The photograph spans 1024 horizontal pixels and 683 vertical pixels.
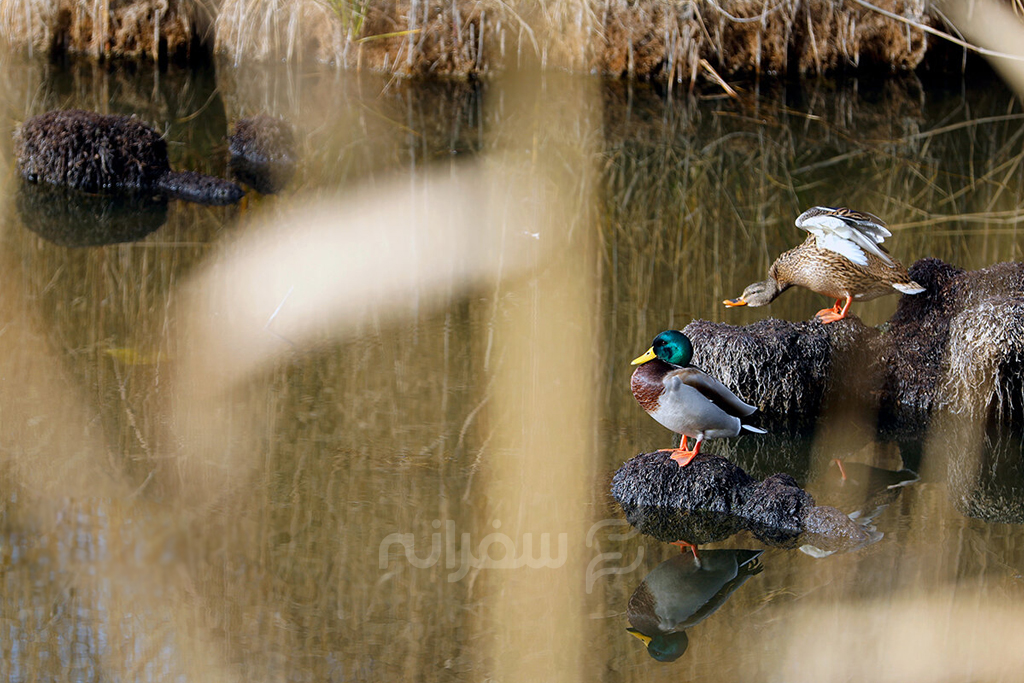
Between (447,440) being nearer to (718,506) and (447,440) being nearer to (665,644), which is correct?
(718,506)

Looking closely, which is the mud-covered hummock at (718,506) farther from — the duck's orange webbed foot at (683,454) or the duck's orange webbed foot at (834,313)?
the duck's orange webbed foot at (834,313)

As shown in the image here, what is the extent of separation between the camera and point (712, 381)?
120 inches

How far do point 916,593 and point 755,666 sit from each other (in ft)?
1.71

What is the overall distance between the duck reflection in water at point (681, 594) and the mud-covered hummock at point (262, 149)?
349 centimetres

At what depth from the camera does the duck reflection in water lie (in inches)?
101

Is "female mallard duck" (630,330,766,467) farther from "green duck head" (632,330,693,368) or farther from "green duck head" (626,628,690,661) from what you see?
"green duck head" (626,628,690,661)

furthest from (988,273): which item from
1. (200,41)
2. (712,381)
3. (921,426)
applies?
(200,41)

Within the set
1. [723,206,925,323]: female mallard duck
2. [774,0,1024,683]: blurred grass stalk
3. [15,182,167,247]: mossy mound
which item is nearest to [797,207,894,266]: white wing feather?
[723,206,925,323]: female mallard duck

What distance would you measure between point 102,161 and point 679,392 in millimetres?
3492

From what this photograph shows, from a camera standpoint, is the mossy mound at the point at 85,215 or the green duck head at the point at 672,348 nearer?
the green duck head at the point at 672,348

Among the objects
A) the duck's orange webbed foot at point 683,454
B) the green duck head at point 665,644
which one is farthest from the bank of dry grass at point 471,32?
the green duck head at point 665,644

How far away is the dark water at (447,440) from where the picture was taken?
2498mm

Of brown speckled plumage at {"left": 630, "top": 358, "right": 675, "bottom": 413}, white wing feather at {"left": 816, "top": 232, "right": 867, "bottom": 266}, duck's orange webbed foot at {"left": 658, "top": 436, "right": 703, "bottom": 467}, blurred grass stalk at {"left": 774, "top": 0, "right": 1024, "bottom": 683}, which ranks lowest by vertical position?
blurred grass stalk at {"left": 774, "top": 0, "right": 1024, "bottom": 683}

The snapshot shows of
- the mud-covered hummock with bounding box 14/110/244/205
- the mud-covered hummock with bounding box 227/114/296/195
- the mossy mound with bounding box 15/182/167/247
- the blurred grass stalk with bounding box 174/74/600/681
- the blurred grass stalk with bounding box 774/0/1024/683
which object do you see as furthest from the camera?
the mud-covered hummock with bounding box 227/114/296/195
